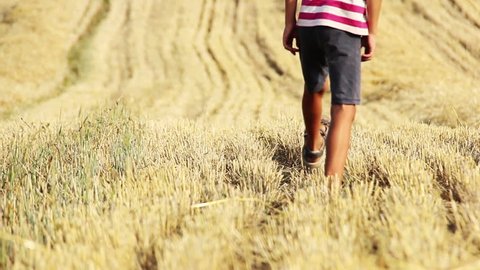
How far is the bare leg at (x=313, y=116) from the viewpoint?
2996mm

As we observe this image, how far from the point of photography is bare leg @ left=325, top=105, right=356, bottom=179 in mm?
2508

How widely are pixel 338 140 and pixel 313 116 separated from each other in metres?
0.53

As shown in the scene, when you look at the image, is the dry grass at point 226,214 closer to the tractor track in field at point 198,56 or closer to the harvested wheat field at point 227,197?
the harvested wheat field at point 227,197

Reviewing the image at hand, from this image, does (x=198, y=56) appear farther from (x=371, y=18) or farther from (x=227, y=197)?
(x=227, y=197)

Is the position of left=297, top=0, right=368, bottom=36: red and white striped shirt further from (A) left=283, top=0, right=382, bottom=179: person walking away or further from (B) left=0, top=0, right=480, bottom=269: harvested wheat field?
(B) left=0, top=0, right=480, bottom=269: harvested wheat field

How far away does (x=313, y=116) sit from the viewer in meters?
3.05

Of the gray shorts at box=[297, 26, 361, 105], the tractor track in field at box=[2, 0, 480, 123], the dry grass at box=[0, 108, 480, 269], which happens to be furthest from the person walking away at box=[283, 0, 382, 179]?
the tractor track in field at box=[2, 0, 480, 123]

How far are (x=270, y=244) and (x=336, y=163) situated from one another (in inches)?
36.3

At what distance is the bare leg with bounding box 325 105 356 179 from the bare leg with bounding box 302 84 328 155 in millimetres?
389

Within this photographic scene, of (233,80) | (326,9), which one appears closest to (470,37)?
(233,80)

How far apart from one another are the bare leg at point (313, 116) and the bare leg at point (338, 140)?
1.28ft

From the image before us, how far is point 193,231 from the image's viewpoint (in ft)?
6.00

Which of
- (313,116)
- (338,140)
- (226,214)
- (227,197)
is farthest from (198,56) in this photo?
(226,214)

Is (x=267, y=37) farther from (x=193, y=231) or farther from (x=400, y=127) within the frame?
(x=193, y=231)
